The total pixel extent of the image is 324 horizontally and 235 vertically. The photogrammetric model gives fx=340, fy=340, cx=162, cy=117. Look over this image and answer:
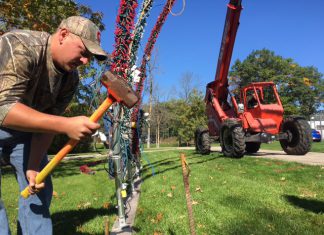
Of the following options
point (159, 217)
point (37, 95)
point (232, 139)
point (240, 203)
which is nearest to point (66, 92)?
point (37, 95)

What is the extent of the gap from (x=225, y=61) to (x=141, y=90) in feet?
17.2

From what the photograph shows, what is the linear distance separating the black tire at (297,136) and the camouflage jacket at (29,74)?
9.40 m

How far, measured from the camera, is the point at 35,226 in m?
2.39

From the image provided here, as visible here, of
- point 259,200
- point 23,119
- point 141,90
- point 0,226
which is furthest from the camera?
point 141,90

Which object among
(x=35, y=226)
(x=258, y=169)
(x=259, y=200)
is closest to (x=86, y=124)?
(x=35, y=226)

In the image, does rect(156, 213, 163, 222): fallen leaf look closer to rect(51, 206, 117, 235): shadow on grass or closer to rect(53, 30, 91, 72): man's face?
rect(51, 206, 117, 235): shadow on grass

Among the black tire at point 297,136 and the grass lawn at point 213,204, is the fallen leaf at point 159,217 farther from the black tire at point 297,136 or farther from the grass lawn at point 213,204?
the black tire at point 297,136

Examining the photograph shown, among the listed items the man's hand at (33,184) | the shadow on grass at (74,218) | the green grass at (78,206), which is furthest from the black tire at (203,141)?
the man's hand at (33,184)

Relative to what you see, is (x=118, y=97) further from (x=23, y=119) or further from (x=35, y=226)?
(x=35, y=226)

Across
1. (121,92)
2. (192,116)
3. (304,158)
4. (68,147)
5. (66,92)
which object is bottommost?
(304,158)

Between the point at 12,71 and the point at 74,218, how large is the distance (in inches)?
118

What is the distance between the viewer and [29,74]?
187 cm

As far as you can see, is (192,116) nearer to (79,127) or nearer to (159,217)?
(159,217)

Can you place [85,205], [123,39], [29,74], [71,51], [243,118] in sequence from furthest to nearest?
[243,118], [85,205], [123,39], [71,51], [29,74]
